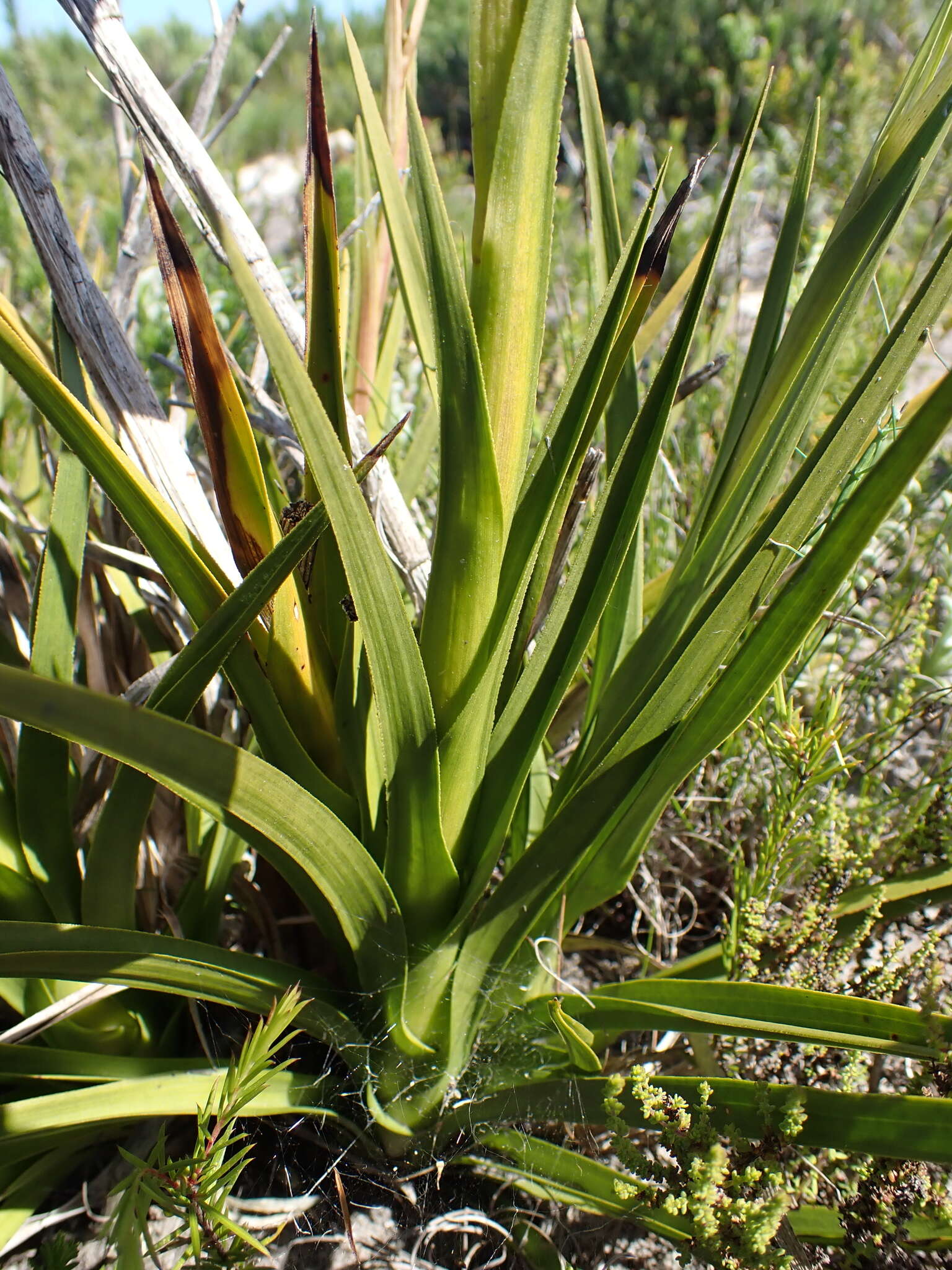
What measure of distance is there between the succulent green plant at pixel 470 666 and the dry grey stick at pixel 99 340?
0.03 m

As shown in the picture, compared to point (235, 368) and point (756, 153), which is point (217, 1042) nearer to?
point (235, 368)

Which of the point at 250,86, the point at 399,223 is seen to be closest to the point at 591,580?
the point at 399,223

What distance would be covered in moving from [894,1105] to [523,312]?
553 millimetres

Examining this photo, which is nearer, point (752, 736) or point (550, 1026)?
point (550, 1026)

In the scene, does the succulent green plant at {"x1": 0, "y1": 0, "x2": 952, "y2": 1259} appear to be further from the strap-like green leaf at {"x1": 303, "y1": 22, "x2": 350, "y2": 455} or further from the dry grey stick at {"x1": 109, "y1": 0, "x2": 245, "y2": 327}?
the dry grey stick at {"x1": 109, "y1": 0, "x2": 245, "y2": 327}

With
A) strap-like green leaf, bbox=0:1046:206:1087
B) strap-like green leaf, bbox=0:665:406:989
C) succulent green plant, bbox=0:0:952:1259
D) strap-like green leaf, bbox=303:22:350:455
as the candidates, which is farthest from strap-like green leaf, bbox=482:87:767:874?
strap-like green leaf, bbox=0:1046:206:1087

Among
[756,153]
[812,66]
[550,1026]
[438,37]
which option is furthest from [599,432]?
[438,37]

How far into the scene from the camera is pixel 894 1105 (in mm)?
502

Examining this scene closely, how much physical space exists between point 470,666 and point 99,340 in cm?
39

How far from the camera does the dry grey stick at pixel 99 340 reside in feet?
1.97

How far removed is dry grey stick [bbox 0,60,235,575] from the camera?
60 cm

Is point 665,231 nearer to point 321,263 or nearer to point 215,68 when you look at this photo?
point 321,263

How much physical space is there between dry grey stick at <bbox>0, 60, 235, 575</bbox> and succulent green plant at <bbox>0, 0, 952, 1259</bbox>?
34 millimetres

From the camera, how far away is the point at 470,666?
1.90 feet
